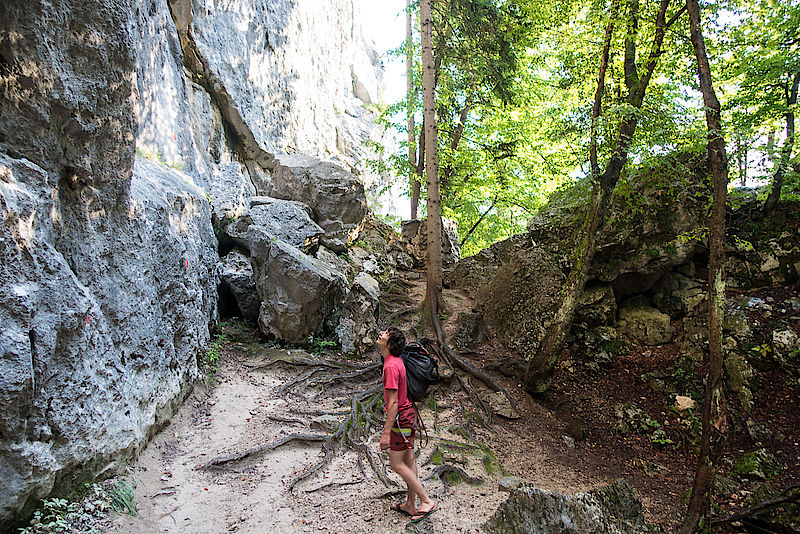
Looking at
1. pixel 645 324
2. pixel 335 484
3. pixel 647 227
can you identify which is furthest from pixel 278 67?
pixel 335 484

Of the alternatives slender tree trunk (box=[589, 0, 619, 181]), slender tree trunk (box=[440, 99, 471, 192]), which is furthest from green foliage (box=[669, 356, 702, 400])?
slender tree trunk (box=[440, 99, 471, 192])

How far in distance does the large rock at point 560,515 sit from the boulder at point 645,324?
5.59 meters

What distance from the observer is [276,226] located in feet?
33.0

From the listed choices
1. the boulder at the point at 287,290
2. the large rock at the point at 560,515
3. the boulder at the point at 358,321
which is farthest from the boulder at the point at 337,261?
the large rock at the point at 560,515

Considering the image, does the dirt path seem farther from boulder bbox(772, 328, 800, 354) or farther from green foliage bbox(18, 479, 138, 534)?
boulder bbox(772, 328, 800, 354)

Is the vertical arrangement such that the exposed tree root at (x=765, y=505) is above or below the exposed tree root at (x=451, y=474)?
below

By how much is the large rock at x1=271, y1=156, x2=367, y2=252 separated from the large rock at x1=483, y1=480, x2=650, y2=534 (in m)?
8.31

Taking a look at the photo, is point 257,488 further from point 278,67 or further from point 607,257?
point 278,67

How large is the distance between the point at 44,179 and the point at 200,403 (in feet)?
13.1

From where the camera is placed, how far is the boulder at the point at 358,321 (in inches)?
368

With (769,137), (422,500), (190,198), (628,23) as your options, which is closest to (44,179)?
(190,198)

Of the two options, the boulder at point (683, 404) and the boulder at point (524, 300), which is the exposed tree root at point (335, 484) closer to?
the boulder at point (524, 300)

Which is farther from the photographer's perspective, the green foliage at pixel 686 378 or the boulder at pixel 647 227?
the boulder at pixel 647 227

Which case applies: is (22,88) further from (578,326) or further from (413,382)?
(578,326)
